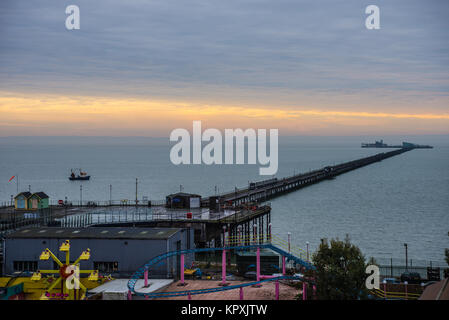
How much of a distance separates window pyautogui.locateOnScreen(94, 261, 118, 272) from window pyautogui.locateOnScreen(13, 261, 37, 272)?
13.2 ft

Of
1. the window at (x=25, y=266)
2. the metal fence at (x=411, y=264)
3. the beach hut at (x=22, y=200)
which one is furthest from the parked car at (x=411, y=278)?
the beach hut at (x=22, y=200)

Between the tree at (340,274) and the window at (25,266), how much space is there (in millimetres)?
17431

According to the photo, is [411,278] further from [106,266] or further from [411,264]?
[106,266]

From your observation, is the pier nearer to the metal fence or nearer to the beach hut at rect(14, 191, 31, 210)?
the beach hut at rect(14, 191, 31, 210)

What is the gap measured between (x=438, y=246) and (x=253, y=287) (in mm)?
38714

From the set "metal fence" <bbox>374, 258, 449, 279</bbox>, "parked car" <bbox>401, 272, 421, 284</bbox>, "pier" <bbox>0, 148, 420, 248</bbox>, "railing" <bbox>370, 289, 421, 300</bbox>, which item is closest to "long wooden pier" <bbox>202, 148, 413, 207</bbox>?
"pier" <bbox>0, 148, 420, 248</bbox>

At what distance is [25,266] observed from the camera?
31891 millimetres

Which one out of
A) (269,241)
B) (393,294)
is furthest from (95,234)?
(269,241)

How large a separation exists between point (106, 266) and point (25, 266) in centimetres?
526

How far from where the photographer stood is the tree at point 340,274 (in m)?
22.5

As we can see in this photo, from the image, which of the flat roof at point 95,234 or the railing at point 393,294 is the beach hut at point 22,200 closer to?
the flat roof at point 95,234

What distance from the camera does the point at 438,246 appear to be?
5803 centimetres
